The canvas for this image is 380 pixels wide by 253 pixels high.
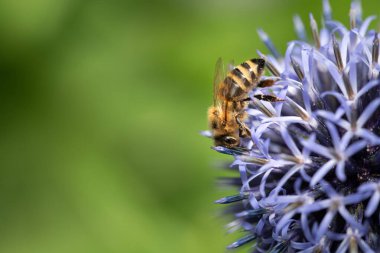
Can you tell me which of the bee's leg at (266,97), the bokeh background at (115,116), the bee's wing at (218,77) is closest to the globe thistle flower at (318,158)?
the bee's leg at (266,97)

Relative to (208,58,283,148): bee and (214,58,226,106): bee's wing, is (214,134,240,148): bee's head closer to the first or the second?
(208,58,283,148): bee

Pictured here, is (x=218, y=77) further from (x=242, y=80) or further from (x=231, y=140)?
(x=231, y=140)

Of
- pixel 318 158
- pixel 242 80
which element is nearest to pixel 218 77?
pixel 242 80

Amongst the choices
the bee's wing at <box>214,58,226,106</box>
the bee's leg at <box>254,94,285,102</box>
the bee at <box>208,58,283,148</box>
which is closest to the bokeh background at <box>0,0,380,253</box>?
the bee's wing at <box>214,58,226,106</box>

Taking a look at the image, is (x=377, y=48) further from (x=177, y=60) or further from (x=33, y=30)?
(x=33, y=30)

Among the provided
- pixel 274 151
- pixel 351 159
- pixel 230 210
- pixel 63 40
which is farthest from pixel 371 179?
pixel 63 40
